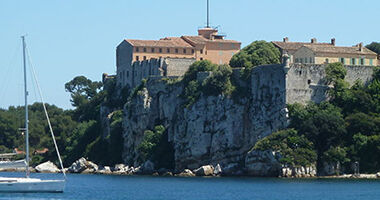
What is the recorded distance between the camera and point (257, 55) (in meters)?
97.9

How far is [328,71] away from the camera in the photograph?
9256 cm

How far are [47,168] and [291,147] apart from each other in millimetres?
33335

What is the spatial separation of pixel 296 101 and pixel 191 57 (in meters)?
23.0

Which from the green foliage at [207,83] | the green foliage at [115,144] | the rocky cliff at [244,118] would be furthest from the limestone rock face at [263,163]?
the green foliage at [115,144]

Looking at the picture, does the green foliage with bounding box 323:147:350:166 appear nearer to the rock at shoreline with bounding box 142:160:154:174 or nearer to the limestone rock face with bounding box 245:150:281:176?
the limestone rock face with bounding box 245:150:281:176

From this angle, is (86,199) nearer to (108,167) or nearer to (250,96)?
(250,96)

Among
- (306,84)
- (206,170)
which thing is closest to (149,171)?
(206,170)

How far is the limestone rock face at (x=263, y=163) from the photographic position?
85125mm

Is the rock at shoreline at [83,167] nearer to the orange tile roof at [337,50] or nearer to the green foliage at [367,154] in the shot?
the orange tile roof at [337,50]

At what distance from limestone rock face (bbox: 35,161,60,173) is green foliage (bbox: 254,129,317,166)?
29.1 meters

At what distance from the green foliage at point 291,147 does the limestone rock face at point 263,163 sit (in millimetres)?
448

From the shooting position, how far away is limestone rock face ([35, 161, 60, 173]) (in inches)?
4240

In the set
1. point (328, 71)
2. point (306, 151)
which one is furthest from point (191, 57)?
point (306, 151)

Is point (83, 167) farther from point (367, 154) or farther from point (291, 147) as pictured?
point (367, 154)
